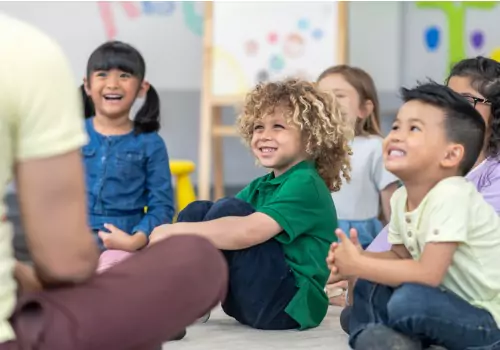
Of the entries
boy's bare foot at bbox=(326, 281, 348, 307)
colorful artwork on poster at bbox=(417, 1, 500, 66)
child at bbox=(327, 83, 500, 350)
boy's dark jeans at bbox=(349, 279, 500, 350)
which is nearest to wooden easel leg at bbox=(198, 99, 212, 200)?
colorful artwork on poster at bbox=(417, 1, 500, 66)

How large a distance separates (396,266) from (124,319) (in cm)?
67

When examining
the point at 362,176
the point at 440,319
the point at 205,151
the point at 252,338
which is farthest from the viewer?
the point at 205,151

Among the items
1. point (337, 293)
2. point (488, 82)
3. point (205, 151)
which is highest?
point (488, 82)

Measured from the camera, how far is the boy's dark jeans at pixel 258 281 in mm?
1907

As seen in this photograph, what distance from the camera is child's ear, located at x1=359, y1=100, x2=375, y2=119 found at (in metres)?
2.73

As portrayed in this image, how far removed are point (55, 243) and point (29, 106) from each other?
0.16 meters

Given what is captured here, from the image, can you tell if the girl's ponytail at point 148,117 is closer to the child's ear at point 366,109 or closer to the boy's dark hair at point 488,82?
the child's ear at point 366,109

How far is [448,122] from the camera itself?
1700mm

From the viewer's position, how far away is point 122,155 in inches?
96.3

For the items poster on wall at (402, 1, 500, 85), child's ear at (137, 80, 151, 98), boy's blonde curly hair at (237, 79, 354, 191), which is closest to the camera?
boy's blonde curly hair at (237, 79, 354, 191)

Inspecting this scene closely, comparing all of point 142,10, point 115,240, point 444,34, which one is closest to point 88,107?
point 115,240

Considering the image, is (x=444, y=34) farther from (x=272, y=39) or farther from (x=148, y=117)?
(x=148, y=117)

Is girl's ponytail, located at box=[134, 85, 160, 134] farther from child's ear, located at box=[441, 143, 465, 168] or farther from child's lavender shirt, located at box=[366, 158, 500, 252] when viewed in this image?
child's ear, located at box=[441, 143, 465, 168]

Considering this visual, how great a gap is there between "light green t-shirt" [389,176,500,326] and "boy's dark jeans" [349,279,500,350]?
0.04m
